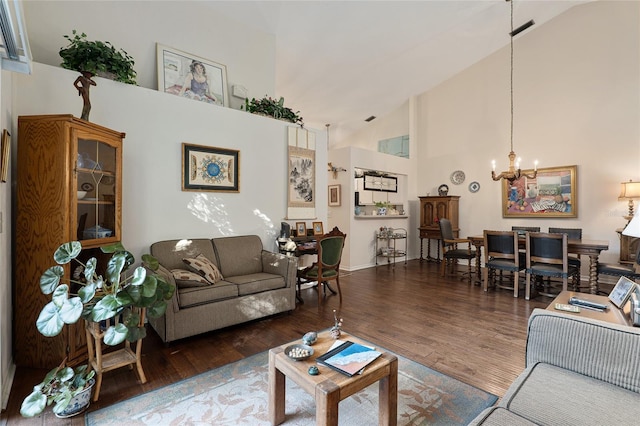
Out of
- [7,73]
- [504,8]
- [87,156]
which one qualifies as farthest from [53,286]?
[504,8]

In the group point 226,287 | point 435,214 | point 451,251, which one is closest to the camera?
point 226,287

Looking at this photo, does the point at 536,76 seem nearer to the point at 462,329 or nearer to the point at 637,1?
the point at 637,1

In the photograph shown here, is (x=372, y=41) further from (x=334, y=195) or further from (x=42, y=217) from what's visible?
(x=42, y=217)

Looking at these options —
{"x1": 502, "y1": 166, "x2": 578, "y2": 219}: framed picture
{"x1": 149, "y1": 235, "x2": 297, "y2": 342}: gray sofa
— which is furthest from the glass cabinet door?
{"x1": 502, "y1": 166, "x2": 578, "y2": 219}: framed picture

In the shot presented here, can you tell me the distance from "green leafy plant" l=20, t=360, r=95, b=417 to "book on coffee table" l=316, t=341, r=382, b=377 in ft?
5.03

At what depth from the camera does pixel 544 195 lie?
5.98 metres

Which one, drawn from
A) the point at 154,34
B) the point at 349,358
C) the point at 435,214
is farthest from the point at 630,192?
the point at 154,34

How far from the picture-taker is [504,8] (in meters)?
5.36

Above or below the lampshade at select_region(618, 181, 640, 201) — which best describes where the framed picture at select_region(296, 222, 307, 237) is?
below

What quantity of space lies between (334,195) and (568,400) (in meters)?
5.68

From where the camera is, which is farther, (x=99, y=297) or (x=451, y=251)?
(x=451, y=251)

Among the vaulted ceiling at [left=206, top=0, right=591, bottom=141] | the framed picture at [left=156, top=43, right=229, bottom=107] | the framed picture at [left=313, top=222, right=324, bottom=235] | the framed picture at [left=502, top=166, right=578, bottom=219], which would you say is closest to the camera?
the framed picture at [left=156, top=43, right=229, bottom=107]

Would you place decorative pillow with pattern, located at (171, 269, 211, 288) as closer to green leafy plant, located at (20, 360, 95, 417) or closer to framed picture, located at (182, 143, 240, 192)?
green leafy plant, located at (20, 360, 95, 417)

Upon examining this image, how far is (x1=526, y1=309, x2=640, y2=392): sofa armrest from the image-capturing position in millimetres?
1400
